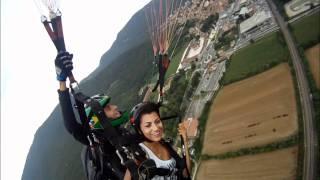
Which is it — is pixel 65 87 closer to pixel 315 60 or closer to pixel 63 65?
pixel 63 65

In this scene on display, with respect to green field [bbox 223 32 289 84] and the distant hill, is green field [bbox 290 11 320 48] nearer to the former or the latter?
green field [bbox 223 32 289 84]

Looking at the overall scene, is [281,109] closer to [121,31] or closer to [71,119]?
[71,119]

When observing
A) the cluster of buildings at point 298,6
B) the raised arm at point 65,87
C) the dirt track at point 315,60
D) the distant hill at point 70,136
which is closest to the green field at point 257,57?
the cluster of buildings at point 298,6

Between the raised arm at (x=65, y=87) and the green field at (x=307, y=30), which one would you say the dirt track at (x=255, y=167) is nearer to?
the green field at (x=307, y=30)

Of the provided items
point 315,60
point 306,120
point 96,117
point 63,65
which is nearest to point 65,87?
point 63,65

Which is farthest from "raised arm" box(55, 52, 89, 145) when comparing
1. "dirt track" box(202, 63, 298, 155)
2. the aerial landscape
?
"dirt track" box(202, 63, 298, 155)

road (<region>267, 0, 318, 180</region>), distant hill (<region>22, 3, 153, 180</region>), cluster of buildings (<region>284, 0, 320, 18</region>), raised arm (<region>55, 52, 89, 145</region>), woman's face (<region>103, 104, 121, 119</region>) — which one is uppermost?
raised arm (<region>55, 52, 89, 145</region>)

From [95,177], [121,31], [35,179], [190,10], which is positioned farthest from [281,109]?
[121,31]
